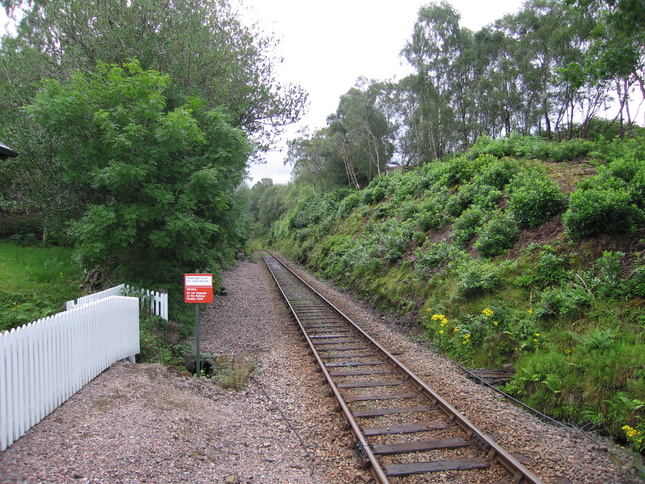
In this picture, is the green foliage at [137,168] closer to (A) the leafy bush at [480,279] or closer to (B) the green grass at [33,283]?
(B) the green grass at [33,283]

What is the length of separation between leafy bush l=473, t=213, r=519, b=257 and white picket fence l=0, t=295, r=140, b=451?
28.5 ft

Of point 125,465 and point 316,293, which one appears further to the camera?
point 316,293

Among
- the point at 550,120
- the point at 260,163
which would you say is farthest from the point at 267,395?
the point at 550,120

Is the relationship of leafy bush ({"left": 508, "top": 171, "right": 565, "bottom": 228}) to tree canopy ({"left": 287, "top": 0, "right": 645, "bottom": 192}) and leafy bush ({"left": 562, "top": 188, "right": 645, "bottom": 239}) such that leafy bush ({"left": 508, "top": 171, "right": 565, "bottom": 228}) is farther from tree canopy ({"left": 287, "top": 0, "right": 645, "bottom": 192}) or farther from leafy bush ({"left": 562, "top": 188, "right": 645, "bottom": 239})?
tree canopy ({"left": 287, "top": 0, "right": 645, "bottom": 192})

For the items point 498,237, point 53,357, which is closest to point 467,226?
point 498,237

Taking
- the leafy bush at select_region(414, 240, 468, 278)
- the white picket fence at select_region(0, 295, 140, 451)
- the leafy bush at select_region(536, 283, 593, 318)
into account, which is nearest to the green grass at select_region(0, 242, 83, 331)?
the white picket fence at select_region(0, 295, 140, 451)

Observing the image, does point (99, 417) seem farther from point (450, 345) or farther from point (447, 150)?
point (447, 150)

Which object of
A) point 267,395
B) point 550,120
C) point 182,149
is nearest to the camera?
point 267,395

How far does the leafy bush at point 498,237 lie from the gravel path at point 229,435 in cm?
381

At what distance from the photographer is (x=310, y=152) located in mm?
44750

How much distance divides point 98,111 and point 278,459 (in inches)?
328

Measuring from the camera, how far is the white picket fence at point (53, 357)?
407 cm

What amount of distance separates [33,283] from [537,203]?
47.8 ft

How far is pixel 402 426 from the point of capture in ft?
17.6
